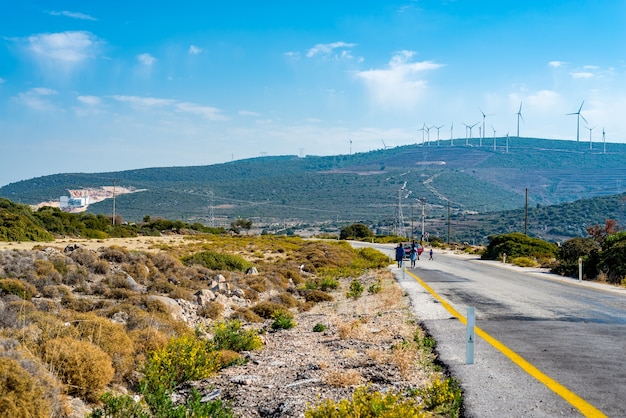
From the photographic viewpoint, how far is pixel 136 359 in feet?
31.1

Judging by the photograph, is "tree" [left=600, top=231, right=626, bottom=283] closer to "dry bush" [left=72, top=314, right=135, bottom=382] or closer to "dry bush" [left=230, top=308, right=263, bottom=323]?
"dry bush" [left=230, top=308, right=263, bottom=323]

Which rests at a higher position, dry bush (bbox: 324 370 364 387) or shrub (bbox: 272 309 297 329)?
dry bush (bbox: 324 370 364 387)

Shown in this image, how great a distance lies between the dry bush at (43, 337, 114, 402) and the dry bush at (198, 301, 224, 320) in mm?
8026

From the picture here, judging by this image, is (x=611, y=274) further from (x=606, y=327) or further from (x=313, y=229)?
(x=313, y=229)

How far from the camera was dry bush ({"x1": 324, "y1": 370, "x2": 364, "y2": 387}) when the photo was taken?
24.6 feet

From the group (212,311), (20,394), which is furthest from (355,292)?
(20,394)

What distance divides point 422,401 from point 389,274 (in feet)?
71.4

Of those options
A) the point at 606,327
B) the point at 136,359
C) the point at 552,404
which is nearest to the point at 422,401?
the point at 552,404

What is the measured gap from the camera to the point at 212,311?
16250 millimetres

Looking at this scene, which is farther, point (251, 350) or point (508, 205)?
point (508, 205)

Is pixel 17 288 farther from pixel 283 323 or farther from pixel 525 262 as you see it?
pixel 525 262

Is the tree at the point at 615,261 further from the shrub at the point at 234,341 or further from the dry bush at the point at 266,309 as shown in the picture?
the shrub at the point at 234,341

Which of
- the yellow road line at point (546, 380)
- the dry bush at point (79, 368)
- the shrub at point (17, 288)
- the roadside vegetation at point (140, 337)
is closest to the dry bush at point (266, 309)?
the roadside vegetation at point (140, 337)

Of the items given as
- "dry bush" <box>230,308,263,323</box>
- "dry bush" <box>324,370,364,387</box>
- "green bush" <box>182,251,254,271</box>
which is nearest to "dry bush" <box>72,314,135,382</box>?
"dry bush" <box>324,370,364,387</box>
